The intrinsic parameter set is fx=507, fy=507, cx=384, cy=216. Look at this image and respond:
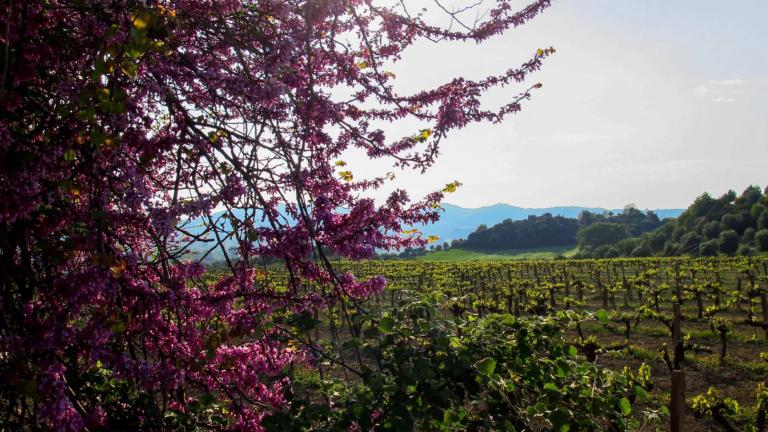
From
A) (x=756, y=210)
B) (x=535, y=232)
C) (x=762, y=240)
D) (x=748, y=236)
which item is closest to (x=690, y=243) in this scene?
(x=748, y=236)

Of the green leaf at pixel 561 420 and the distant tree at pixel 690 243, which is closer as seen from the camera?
the green leaf at pixel 561 420

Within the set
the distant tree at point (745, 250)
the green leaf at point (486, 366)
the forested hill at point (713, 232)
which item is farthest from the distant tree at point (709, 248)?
the green leaf at point (486, 366)

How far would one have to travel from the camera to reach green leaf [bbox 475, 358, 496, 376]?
7.72 ft

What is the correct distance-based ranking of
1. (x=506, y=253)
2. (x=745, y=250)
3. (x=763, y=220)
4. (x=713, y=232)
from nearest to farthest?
(x=745, y=250) → (x=763, y=220) → (x=713, y=232) → (x=506, y=253)

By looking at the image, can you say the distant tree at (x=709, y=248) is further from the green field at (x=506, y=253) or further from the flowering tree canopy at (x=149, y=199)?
the flowering tree canopy at (x=149, y=199)

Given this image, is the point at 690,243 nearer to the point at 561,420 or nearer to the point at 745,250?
the point at 745,250

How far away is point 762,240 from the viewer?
153 feet

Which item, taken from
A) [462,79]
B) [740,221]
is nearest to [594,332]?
[462,79]

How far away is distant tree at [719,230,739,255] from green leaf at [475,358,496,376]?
5709cm

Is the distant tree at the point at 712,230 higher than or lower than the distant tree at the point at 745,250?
higher

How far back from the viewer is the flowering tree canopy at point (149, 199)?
2182mm

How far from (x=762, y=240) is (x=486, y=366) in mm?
56030

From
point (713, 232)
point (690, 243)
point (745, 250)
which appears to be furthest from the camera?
point (713, 232)

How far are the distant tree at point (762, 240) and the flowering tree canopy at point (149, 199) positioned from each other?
177ft
